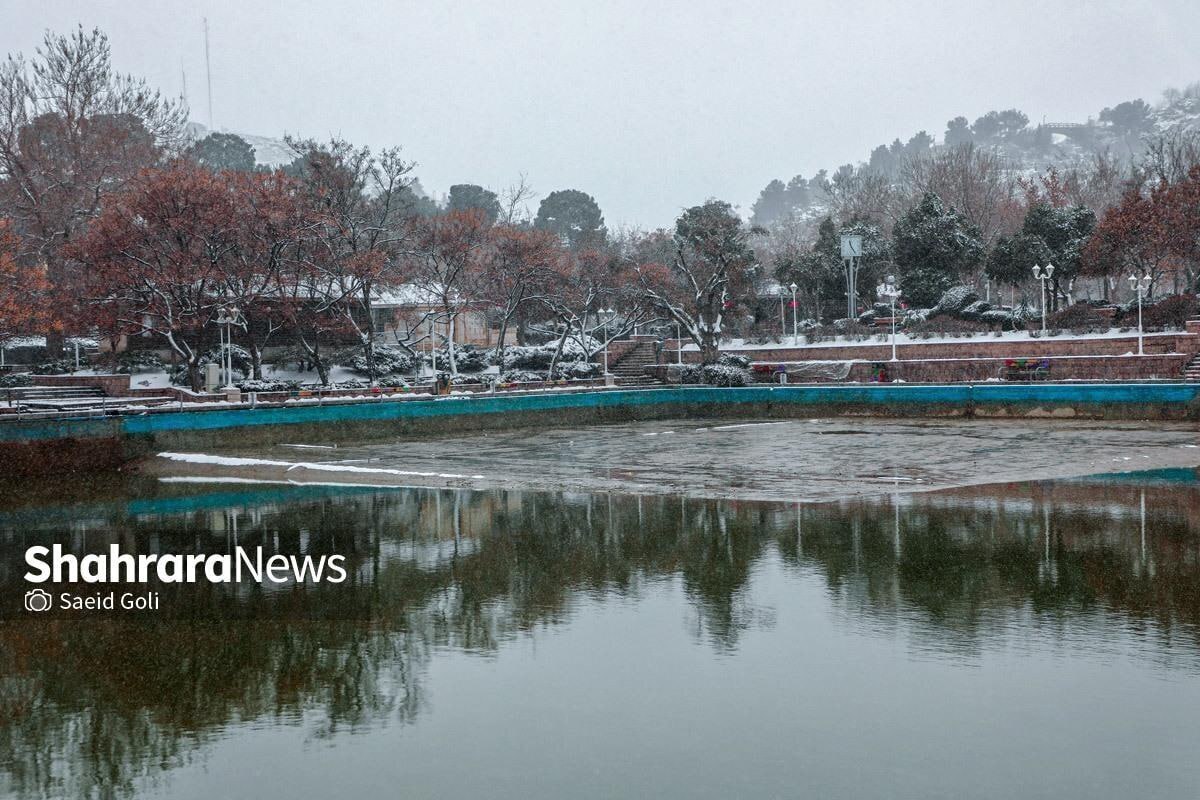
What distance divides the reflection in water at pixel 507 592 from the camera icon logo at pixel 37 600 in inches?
6.8

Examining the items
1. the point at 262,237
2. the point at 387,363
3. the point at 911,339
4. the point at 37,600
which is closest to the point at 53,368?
the point at 262,237

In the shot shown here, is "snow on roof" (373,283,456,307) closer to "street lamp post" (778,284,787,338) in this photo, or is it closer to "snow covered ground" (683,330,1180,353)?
"snow covered ground" (683,330,1180,353)

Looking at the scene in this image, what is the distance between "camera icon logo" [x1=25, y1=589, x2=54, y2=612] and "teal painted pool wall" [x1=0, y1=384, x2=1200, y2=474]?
44.3 ft

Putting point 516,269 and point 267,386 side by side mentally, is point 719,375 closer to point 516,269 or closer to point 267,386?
point 516,269

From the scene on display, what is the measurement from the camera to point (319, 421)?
101 feet

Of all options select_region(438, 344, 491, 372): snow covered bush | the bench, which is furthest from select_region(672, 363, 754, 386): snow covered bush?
select_region(438, 344, 491, 372): snow covered bush

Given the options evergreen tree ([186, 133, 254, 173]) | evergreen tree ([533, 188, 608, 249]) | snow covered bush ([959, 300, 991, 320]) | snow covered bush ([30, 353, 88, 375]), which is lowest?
snow covered bush ([30, 353, 88, 375])

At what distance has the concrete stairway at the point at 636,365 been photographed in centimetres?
4584

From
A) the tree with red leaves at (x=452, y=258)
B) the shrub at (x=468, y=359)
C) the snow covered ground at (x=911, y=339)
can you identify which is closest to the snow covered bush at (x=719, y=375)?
the snow covered ground at (x=911, y=339)

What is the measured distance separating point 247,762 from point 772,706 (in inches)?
146

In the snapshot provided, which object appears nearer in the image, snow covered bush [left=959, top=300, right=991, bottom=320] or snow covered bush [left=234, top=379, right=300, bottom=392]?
snow covered bush [left=234, top=379, right=300, bottom=392]

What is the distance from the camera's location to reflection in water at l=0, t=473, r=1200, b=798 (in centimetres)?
823

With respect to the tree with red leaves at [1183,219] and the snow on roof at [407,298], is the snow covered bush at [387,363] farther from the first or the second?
the tree with red leaves at [1183,219]

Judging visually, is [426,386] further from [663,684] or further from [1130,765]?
[1130,765]
